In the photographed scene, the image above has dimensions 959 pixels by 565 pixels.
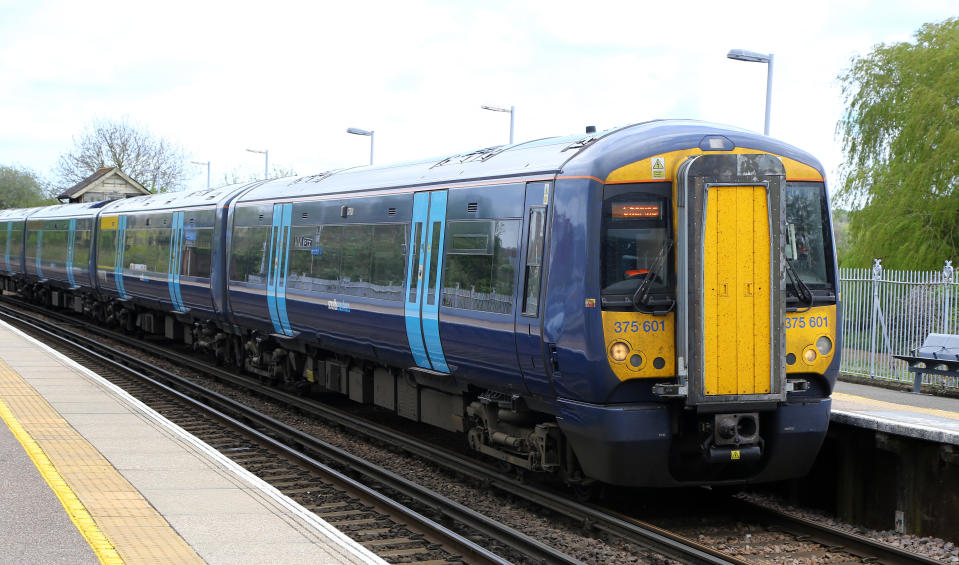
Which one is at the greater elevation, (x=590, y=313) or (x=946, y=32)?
(x=946, y=32)

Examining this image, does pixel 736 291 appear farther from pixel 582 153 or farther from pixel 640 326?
pixel 582 153

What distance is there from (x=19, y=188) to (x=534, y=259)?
107 meters

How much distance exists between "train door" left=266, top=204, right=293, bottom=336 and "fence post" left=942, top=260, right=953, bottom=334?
10179 mm

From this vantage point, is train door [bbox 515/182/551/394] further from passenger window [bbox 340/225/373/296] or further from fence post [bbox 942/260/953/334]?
fence post [bbox 942/260/953/334]

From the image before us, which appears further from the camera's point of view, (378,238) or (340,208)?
(340,208)

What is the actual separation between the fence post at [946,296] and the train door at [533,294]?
33.9 feet

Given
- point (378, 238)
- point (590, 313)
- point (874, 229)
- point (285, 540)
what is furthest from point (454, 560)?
point (874, 229)

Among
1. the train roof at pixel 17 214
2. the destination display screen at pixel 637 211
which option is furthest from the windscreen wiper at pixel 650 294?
the train roof at pixel 17 214

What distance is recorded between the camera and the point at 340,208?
1286 cm

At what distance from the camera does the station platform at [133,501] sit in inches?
257

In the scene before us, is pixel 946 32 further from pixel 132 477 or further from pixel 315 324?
pixel 132 477

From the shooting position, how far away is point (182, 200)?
67.8 feet

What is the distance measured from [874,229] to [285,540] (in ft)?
77.7

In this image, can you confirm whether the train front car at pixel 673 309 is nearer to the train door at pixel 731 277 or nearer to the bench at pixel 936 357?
the train door at pixel 731 277
